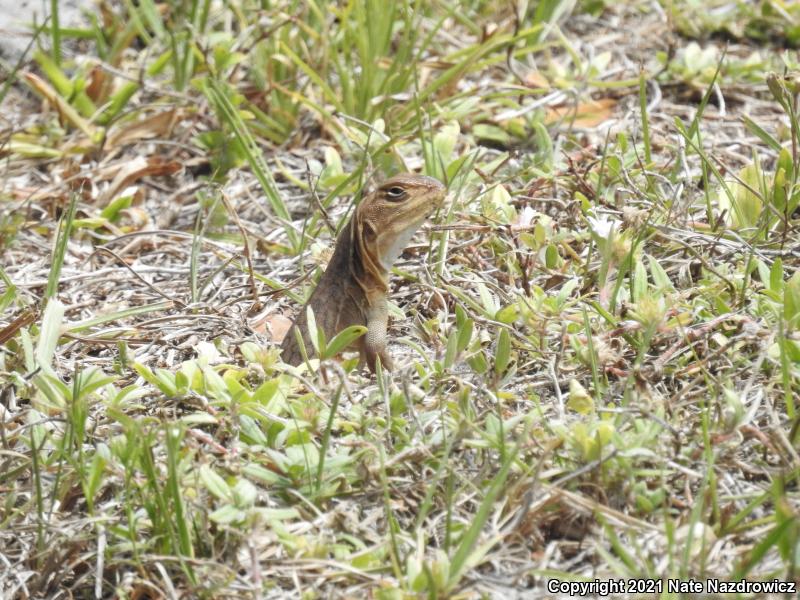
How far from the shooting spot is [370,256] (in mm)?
4660

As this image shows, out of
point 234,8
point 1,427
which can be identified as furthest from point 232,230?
point 1,427

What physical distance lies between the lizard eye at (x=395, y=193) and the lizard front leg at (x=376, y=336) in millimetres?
453

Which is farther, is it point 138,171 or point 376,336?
point 138,171

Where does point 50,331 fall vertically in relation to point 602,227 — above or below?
below

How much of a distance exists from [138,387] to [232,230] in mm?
2144

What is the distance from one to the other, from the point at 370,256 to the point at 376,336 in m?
0.37

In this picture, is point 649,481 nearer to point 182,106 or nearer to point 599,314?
point 599,314

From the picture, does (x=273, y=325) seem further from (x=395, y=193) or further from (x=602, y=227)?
(x=602, y=227)

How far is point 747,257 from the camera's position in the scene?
14.5 ft

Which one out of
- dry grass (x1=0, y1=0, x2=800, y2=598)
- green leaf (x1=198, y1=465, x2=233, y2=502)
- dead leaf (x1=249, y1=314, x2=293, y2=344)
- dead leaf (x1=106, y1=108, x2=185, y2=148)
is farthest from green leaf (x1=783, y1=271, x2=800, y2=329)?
dead leaf (x1=106, y1=108, x2=185, y2=148)

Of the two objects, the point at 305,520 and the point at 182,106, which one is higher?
the point at 182,106

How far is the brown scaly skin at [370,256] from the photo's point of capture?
4602mm

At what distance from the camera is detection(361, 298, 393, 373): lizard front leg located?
4.45 metres

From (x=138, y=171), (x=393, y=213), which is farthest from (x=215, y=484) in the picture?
(x=138, y=171)
